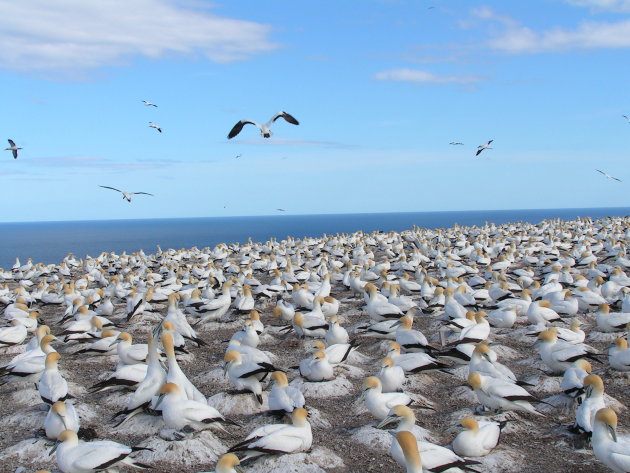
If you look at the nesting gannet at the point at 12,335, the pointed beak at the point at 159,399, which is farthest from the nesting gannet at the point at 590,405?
the nesting gannet at the point at 12,335

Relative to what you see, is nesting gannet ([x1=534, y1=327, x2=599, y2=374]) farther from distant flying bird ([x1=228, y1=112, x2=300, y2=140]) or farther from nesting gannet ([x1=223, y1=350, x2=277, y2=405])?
distant flying bird ([x1=228, y1=112, x2=300, y2=140])

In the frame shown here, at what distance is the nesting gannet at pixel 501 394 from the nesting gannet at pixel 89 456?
4.19 meters

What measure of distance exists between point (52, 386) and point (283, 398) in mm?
3053

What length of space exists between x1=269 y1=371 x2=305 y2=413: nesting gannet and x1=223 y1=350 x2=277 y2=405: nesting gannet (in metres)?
0.70

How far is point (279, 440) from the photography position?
6992 millimetres

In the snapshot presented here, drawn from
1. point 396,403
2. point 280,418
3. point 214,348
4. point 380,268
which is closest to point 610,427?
point 396,403

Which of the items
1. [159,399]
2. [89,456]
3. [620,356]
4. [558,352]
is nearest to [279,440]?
[159,399]

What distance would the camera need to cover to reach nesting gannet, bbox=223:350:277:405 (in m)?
8.91

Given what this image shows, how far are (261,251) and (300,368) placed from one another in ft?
72.5

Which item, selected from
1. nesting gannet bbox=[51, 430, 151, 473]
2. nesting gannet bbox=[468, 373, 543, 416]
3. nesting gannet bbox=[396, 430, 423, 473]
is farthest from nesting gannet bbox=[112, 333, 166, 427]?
nesting gannet bbox=[468, 373, 543, 416]

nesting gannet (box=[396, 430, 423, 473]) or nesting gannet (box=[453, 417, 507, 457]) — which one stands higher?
nesting gannet (box=[396, 430, 423, 473])

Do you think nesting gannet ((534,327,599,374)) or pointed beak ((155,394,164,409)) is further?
nesting gannet ((534,327,599,374))

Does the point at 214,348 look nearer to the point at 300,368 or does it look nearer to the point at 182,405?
the point at 300,368

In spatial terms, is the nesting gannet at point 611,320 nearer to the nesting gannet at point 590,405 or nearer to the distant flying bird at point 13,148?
the nesting gannet at point 590,405
